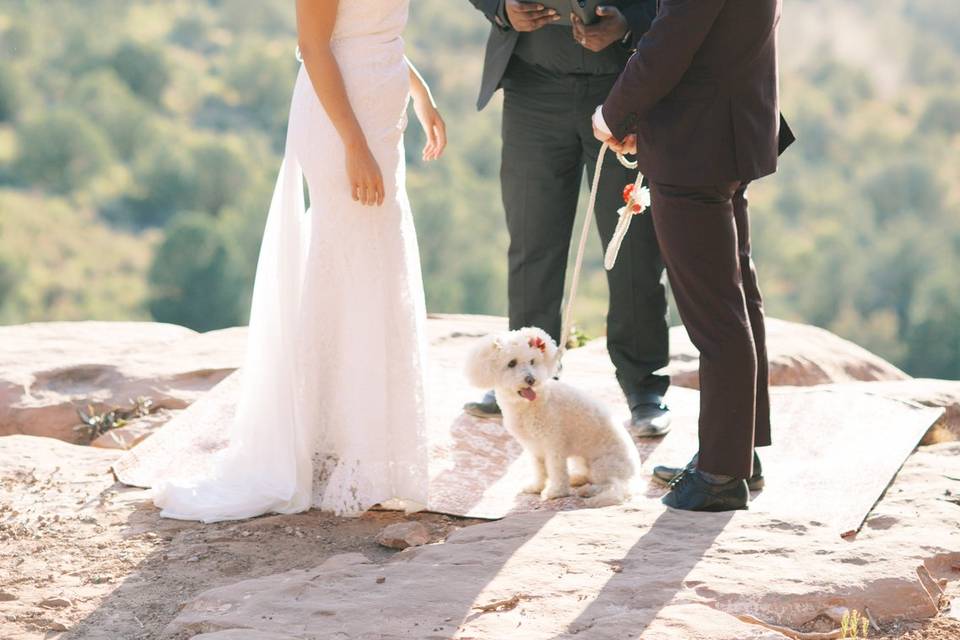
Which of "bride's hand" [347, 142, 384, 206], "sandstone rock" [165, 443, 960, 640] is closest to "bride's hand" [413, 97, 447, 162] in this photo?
"bride's hand" [347, 142, 384, 206]

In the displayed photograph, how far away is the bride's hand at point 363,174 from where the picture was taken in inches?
143

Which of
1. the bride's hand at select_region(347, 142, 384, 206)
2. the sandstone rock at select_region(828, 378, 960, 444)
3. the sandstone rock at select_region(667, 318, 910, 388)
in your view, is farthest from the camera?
the sandstone rock at select_region(667, 318, 910, 388)

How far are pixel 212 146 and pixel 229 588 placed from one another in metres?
33.9

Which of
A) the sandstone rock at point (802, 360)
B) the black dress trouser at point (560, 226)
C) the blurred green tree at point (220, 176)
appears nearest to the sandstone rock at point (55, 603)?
the black dress trouser at point (560, 226)

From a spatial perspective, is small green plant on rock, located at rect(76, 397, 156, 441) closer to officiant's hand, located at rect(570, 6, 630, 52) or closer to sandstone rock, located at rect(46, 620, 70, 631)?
sandstone rock, located at rect(46, 620, 70, 631)

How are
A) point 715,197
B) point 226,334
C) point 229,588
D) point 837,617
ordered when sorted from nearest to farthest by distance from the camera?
point 837,617
point 229,588
point 715,197
point 226,334

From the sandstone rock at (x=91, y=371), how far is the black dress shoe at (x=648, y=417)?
1.88m

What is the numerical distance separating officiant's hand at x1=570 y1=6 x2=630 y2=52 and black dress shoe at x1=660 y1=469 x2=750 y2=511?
148 centimetres

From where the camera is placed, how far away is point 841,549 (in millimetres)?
3127

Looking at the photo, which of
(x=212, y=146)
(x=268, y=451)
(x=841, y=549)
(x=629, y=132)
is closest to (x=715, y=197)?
(x=629, y=132)

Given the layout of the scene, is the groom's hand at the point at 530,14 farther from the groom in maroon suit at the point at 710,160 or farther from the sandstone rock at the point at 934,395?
the sandstone rock at the point at 934,395

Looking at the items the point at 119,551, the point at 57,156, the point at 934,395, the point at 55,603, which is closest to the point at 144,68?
the point at 57,156

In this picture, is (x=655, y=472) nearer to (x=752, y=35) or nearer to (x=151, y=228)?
(x=752, y=35)

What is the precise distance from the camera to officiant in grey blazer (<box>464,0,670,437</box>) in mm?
4344
